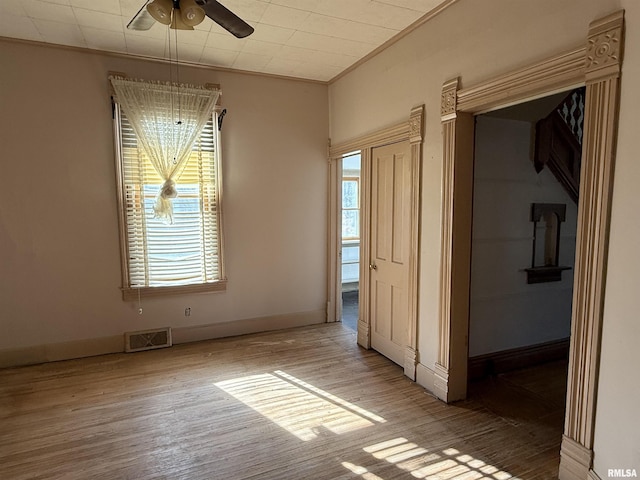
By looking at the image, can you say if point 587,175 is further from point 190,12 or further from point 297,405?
point 297,405

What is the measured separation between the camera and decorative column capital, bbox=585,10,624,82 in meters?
1.75

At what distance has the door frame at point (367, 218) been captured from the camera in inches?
125

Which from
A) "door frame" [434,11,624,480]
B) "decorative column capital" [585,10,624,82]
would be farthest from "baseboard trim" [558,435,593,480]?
"decorative column capital" [585,10,624,82]

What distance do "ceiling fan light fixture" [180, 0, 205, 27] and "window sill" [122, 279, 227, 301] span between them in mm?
2795

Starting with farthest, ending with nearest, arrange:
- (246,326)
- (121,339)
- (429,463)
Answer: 1. (246,326)
2. (121,339)
3. (429,463)

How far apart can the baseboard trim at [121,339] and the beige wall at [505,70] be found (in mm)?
1973

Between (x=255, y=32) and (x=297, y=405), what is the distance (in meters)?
3.18

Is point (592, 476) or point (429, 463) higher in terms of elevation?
point (592, 476)

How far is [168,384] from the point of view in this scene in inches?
130

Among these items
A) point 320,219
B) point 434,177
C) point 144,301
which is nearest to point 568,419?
point 434,177

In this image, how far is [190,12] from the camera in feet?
7.00

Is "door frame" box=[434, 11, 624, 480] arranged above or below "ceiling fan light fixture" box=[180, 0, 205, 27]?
below

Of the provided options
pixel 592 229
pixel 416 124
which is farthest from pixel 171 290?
pixel 592 229

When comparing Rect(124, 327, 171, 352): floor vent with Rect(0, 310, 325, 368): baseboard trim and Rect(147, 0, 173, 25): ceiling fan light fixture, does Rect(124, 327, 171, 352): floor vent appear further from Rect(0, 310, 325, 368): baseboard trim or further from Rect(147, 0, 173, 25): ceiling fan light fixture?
Rect(147, 0, 173, 25): ceiling fan light fixture
